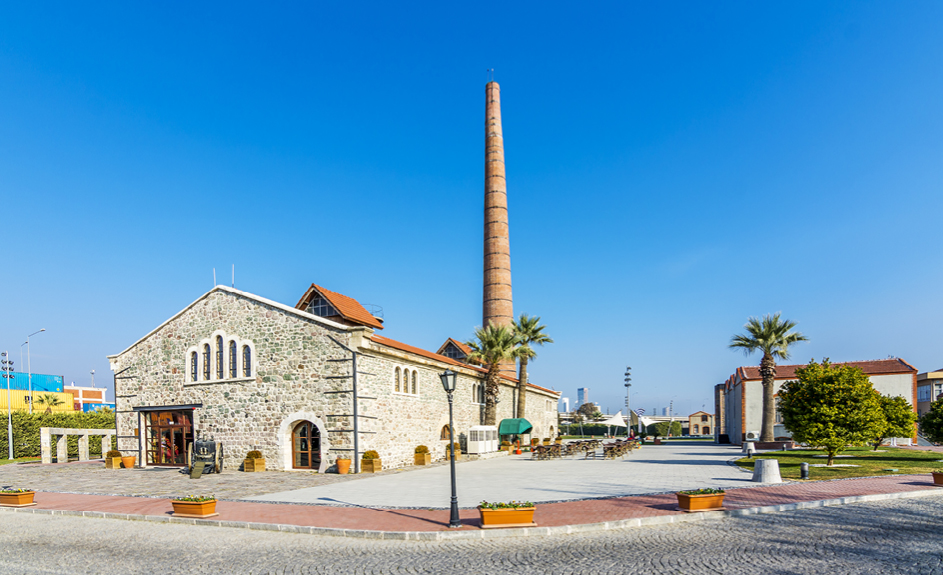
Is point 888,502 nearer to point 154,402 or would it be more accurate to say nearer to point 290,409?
point 290,409

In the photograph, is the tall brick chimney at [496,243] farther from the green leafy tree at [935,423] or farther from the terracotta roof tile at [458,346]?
the green leafy tree at [935,423]

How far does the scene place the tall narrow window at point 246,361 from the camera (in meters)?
26.6

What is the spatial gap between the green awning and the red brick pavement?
21.8 metres

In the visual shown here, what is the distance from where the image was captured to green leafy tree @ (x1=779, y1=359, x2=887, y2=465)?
2228 centimetres

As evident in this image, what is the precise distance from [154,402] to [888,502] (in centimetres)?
2868

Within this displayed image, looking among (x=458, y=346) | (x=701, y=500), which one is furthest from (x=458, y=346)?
(x=701, y=500)

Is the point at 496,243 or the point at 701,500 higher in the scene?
the point at 496,243

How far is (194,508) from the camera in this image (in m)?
13.2

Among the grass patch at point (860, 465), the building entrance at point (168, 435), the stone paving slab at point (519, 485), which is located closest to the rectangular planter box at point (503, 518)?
the stone paving slab at point (519, 485)

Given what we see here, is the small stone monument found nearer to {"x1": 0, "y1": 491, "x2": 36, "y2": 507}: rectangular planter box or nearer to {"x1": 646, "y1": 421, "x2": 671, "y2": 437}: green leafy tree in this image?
{"x1": 0, "y1": 491, "x2": 36, "y2": 507}: rectangular planter box

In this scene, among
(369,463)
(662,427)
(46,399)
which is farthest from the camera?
(662,427)

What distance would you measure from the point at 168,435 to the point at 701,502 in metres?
25.0

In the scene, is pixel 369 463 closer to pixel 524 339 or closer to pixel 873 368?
pixel 524 339

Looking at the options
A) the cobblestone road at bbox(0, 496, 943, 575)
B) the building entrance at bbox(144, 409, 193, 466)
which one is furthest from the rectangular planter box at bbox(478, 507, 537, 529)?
the building entrance at bbox(144, 409, 193, 466)
